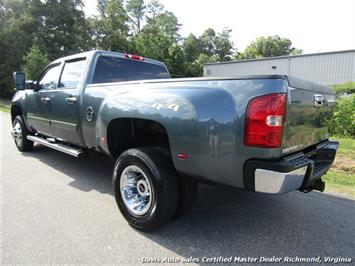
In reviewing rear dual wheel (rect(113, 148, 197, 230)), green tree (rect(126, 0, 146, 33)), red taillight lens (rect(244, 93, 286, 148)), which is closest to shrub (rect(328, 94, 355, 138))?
rear dual wheel (rect(113, 148, 197, 230))

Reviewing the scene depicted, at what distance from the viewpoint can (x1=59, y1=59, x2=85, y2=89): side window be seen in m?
4.38

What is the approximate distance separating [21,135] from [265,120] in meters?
5.58

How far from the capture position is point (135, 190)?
3.26m

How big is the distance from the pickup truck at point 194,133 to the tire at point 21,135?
7.44 feet

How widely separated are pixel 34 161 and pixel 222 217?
393cm

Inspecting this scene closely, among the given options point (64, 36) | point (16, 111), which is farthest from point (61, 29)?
point (16, 111)

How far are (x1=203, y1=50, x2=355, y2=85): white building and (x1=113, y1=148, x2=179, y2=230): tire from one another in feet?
63.9

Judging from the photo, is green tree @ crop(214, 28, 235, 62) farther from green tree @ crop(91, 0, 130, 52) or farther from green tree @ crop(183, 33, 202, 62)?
green tree @ crop(91, 0, 130, 52)

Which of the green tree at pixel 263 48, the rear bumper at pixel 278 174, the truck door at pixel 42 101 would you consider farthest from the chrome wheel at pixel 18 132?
the green tree at pixel 263 48

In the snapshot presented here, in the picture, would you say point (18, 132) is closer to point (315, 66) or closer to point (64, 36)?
point (315, 66)

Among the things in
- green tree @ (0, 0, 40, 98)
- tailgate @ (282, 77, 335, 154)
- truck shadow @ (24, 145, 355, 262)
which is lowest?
truck shadow @ (24, 145, 355, 262)

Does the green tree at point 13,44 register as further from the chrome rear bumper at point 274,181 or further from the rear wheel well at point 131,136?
the chrome rear bumper at point 274,181

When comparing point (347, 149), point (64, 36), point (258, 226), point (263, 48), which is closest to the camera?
point (258, 226)

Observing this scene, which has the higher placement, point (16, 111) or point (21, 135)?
point (16, 111)
